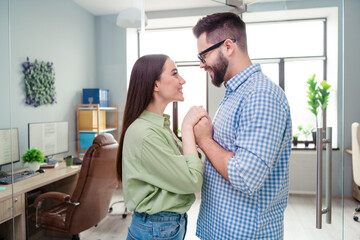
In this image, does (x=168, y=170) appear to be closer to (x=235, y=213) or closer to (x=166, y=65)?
(x=235, y=213)

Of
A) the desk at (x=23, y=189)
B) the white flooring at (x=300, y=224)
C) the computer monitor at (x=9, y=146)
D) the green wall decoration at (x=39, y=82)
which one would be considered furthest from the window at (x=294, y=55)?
the computer monitor at (x=9, y=146)

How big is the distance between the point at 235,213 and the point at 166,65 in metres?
0.60

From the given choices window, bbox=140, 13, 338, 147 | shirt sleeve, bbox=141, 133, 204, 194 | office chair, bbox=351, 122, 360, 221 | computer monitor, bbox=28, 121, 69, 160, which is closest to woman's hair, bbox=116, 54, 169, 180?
shirt sleeve, bbox=141, 133, 204, 194

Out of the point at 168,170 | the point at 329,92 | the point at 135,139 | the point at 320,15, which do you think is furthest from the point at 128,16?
the point at 329,92

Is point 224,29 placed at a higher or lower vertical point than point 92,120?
higher

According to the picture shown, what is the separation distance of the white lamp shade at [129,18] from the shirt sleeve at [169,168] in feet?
2.71

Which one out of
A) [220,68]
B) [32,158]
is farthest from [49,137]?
[220,68]

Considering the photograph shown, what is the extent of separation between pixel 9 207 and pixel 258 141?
4.68 feet

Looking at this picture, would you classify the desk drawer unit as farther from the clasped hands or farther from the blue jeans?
the clasped hands

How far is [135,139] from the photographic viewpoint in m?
0.98

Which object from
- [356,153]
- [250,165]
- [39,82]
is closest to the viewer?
[250,165]

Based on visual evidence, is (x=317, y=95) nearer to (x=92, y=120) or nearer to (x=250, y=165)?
(x=250, y=165)

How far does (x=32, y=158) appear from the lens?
4.93ft

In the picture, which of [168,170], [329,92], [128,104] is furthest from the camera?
[329,92]
